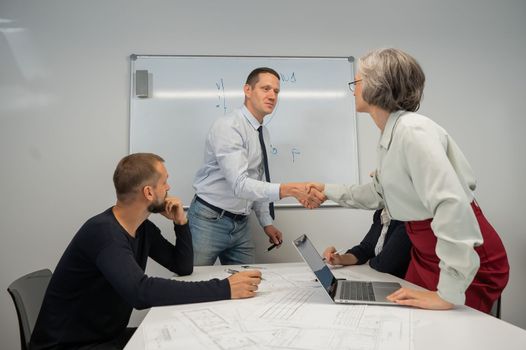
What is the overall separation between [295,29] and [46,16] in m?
1.77

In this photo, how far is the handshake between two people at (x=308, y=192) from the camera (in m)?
1.85

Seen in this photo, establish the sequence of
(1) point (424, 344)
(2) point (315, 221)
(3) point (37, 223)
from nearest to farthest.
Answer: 1. (1) point (424, 344)
2. (3) point (37, 223)
3. (2) point (315, 221)

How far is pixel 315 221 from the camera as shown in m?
2.67

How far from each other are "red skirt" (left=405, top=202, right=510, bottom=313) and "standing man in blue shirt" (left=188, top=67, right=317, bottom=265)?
2.51 ft

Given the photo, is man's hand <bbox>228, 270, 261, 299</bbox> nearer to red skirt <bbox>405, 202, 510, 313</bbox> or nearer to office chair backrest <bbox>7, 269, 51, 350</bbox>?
red skirt <bbox>405, 202, 510, 313</bbox>

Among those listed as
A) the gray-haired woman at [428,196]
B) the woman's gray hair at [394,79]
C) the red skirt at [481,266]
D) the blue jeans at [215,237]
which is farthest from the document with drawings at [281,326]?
the blue jeans at [215,237]

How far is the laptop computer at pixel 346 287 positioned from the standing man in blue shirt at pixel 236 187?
63 centimetres

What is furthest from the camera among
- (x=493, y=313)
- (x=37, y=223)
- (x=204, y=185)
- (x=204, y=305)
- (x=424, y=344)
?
(x=37, y=223)

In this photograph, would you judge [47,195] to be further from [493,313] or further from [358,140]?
[493,313]

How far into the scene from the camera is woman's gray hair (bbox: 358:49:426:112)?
123 cm

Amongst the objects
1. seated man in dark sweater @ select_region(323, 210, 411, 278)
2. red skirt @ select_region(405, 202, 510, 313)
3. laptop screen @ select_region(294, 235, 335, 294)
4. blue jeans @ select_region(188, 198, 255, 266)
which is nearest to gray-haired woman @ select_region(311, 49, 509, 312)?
red skirt @ select_region(405, 202, 510, 313)

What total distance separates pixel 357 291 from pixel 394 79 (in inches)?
28.3

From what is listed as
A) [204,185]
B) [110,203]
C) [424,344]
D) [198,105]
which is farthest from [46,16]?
[424,344]

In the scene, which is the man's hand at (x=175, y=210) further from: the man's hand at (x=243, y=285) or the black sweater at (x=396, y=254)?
the black sweater at (x=396, y=254)
